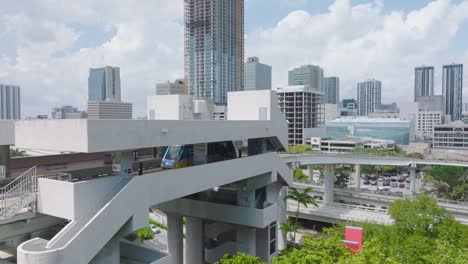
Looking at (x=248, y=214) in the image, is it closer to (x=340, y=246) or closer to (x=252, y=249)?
(x=252, y=249)

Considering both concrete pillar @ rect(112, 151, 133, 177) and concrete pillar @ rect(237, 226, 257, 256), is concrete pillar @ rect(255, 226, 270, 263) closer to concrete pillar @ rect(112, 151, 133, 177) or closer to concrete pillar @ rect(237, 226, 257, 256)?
concrete pillar @ rect(237, 226, 257, 256)

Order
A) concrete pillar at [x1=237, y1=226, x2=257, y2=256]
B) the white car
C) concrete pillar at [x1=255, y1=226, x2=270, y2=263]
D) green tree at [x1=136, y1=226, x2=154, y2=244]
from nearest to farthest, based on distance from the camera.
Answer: concrete pillar at [x1=237, y1=226, x2=257, y2=256] → concrete pillar at [x1=255, y1=226, x2=270, y2=263] → green tree at [x1=136, y1=226, x2=154, y2=244] → the white car

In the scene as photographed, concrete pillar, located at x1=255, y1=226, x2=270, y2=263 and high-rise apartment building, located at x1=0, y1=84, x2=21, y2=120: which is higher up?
high-rise apartment building, located at x1=0, y1=84, x2=21, y2=120

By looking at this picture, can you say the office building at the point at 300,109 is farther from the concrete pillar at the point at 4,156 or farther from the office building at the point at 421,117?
the concrete pillar at the point at 4,156

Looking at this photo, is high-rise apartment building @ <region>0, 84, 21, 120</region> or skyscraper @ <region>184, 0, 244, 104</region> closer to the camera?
skyscraper @ <region>184, 0, 244, 104</region>

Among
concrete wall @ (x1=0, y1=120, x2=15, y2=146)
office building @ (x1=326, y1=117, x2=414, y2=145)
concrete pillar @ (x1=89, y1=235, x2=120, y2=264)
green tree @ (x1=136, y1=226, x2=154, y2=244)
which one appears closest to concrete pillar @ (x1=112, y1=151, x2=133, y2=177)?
concrete pillar @ (x1=89, y1=235, x2=120, y2=264)

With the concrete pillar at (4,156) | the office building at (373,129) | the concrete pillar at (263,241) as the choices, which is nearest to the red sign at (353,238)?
the concrete pillar at (263,241)

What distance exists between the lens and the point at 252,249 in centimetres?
2797

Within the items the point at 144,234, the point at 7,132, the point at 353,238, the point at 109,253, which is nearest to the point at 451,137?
the point at 144,234

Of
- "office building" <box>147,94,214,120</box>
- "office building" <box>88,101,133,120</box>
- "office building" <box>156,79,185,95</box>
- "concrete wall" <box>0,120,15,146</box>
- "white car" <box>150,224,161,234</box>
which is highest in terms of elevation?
"office building" <box>156,79,185,95</box>

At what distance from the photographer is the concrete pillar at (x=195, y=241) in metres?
30.6

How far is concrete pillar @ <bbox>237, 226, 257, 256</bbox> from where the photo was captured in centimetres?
2767

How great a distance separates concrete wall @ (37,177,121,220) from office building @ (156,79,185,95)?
5084 inches

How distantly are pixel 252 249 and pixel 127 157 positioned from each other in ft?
52.3
